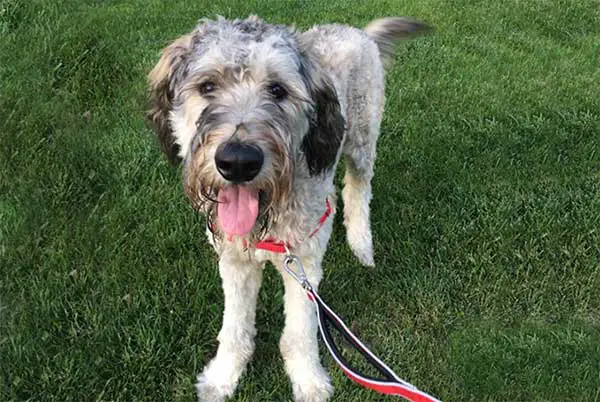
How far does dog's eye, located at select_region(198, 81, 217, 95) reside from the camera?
2.84 meters

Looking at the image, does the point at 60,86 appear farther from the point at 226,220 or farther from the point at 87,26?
the point at 226,220

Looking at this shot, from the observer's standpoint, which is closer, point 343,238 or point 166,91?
point 166,91

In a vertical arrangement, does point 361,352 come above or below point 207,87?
below

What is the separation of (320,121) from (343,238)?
1830mm

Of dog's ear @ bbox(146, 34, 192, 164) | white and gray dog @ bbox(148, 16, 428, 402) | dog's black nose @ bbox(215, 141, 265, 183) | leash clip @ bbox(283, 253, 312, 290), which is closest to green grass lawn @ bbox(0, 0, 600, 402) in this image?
white and gray dog @ bbox(148, 16, 428, 402)

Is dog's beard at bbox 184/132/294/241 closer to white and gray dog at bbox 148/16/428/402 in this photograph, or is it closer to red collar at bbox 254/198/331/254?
white and gray dog at bbox 148/16/428/402

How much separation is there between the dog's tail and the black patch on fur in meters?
2.06

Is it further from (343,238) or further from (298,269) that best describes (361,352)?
(343,238)

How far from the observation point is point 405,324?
410 cm

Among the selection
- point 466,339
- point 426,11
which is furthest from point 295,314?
point 426,11

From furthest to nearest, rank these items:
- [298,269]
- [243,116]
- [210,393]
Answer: [210,393]
[298,269]
[243,116]

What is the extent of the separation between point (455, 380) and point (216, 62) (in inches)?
93.5

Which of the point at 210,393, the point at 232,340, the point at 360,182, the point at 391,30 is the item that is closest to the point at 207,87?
the point at 232,340

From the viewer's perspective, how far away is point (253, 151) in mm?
2486
